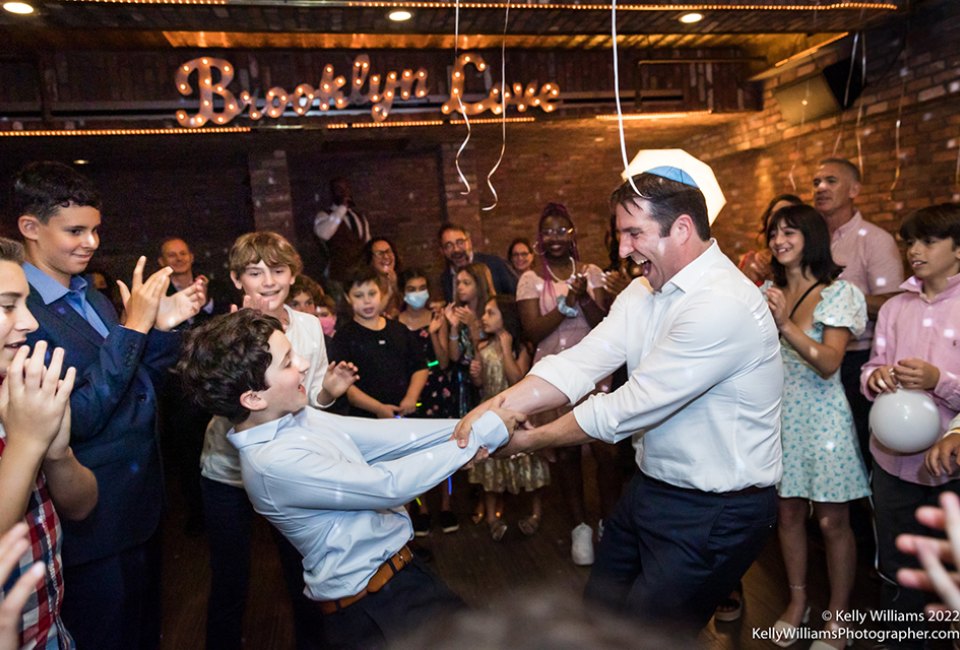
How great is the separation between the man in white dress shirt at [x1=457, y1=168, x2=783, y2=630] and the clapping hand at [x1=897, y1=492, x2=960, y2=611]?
828 mm

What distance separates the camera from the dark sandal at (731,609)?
2.77 metres

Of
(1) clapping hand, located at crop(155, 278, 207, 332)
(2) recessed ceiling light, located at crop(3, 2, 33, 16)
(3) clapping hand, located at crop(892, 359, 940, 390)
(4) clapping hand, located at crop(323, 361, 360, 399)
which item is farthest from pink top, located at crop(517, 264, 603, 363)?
(2) recessed ceiling light, located at crop(3, 2, 33, 16)

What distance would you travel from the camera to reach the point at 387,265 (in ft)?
14.9

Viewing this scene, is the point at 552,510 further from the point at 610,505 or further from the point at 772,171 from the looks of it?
the point at 772,171

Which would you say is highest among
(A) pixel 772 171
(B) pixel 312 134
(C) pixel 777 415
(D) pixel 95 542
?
(B) pixel 312 134

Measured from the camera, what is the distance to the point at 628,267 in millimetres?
3586

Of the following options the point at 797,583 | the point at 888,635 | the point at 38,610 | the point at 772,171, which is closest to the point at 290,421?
the point at 38,610

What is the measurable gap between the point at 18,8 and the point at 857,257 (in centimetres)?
466

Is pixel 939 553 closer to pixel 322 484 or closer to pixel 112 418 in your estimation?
pixel 322 484

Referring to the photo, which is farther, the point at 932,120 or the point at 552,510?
the point at 932,120

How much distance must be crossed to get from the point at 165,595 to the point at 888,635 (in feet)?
10.5

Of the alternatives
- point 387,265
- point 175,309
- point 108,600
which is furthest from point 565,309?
point 108,600

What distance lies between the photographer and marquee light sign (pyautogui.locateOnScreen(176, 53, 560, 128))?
5.24m

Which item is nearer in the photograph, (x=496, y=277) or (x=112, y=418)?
(x=112, y=418)
